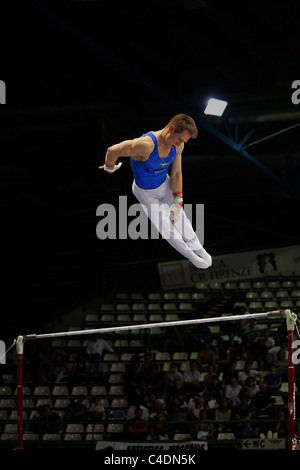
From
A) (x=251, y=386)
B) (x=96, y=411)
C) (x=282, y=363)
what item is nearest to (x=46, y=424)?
(x=96, y=411)

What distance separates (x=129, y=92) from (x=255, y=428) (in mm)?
6905

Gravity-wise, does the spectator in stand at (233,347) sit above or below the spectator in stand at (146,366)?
above

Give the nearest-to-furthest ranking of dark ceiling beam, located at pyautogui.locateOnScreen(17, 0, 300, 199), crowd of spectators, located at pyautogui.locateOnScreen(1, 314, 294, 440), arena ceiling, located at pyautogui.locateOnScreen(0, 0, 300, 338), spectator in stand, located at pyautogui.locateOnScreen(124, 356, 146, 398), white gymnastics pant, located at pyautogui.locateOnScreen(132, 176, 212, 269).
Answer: white gymnastics pant, located at pyautogui.locateOnScreen(132, 176, 212, 269) → dark ceiling beam, located at pyautogui.locateOnScreen(17, 0, 300, 199) → crowd of spectators, located at pyautogui.locateOnScreen(1, 314, 294, 440) → arena ceiling, located at pyautogui.locateOnScreen(0, 0, 300, 338) → spectator in stand, located at pyautogui.locateOnScreen(124, 356, 146, 398)

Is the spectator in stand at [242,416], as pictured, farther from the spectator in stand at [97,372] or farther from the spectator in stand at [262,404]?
the spectator in stand at [97,372]

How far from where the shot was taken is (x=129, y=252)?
70.4 feet

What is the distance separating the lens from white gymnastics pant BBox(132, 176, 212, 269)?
26.8 ft

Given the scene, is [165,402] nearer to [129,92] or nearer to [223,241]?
[129,92]

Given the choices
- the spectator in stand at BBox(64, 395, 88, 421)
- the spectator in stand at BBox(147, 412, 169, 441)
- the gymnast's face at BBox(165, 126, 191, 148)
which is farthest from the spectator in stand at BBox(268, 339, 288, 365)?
the gymnast's face at BBox(165, 126, 191, 148)

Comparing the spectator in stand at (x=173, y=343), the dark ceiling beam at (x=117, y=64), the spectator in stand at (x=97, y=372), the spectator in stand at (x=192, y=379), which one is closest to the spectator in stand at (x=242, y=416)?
the spectator in stand at (x=192, y=379)

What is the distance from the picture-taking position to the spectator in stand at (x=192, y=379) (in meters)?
13.5

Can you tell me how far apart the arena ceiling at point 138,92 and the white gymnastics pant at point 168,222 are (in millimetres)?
3781

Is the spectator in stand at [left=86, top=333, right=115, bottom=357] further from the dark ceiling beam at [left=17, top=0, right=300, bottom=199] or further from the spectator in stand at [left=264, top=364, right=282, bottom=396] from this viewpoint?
the dark ceiling beam at [left=17, top=0, right=300, bottom=199]

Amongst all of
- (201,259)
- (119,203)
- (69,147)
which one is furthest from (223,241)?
(201,259)
